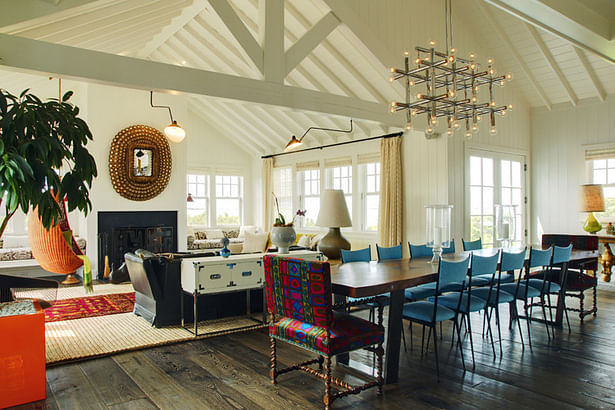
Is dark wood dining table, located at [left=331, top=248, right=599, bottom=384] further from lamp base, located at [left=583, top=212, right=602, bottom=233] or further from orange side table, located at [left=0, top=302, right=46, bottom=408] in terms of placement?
lamp base, located at [left=583, top=212, right=602, bottom=233]

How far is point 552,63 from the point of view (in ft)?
21.5

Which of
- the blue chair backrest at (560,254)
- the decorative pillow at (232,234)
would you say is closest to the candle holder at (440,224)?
the blue chair backrest at (560,254)

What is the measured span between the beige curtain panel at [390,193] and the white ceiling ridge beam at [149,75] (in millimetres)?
2267

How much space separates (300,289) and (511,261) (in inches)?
81.1

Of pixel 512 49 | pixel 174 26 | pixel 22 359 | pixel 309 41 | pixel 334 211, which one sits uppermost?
pixel 174 26

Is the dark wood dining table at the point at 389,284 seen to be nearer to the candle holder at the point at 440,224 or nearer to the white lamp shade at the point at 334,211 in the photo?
the candle holder at the point at 440,224

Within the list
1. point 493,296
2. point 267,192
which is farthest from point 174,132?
point 493,296

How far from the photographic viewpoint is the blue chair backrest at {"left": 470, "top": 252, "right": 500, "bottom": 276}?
3.41 meters

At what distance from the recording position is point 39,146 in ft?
8.82

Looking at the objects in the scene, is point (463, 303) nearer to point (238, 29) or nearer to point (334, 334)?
point (334, 334)

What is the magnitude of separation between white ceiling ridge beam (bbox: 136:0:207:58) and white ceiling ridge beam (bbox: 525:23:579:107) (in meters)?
4.56

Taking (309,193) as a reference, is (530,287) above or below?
below

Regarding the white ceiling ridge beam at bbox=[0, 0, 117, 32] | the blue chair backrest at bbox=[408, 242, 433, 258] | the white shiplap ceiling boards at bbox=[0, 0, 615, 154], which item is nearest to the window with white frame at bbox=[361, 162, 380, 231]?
the white shiplap ceiling boards at bbox=[0, 0, 615, 154]

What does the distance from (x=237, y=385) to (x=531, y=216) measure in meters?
6.59
